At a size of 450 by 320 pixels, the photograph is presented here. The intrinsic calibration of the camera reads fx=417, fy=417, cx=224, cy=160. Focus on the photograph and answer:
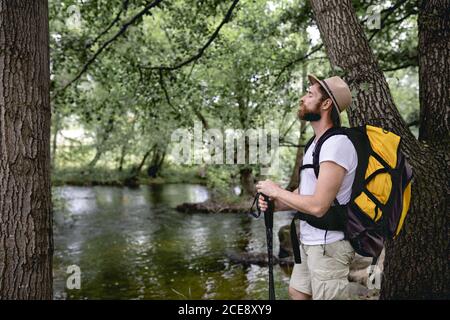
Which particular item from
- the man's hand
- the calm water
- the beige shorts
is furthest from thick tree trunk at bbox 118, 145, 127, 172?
the beige shorts

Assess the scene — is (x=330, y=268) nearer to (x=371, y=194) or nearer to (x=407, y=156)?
(x=371, y=194)

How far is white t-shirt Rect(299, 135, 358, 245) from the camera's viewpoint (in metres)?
2.60

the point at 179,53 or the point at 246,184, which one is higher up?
the point at 179,53

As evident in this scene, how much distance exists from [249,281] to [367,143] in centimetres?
806

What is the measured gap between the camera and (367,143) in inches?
107

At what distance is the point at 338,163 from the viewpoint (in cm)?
257

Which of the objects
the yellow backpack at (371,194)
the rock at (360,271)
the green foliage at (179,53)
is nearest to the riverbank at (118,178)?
the green foliage at (179,53)

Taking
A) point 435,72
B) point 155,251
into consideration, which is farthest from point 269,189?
point 155,251

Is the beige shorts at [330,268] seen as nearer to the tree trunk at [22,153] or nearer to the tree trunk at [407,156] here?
the tree trunk at [407,156]

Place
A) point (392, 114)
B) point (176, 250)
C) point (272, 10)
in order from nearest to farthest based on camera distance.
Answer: point (392, 114)
point (176, 250)
point (272, 10)

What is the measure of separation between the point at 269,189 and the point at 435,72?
253cm

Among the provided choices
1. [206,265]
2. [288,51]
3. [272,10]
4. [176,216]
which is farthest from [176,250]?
[272,10]

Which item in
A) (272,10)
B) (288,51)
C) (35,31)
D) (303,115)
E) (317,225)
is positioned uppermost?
(272,10)
